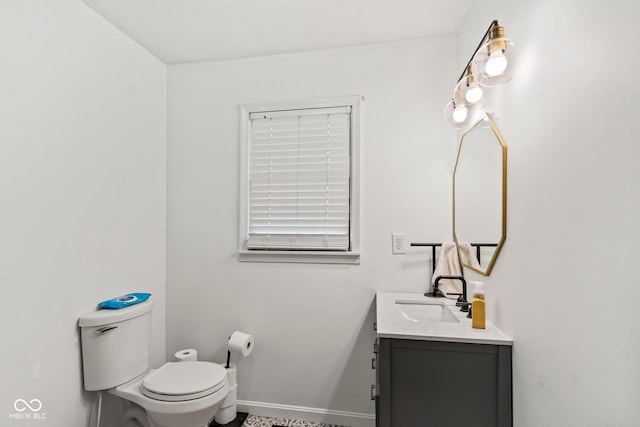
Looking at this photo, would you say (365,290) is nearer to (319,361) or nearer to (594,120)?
(319,361)

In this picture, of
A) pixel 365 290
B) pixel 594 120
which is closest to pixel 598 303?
pixel 594 120

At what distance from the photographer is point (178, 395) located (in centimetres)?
152

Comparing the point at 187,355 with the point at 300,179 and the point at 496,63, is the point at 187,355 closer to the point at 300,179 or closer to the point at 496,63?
the point at 300,179

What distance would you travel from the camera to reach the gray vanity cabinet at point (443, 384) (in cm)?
118

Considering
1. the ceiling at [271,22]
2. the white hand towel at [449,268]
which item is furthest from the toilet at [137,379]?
the ceiling at [271,22]

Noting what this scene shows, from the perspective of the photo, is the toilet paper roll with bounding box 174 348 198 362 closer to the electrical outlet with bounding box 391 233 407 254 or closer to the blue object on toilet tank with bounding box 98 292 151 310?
the blue object on toilet tank with bounding box 98 292 151 310

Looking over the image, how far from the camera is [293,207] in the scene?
2111 millimetres

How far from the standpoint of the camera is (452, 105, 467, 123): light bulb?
5.03ft

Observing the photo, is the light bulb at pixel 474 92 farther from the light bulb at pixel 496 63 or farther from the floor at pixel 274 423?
the floor at pixel 274 423

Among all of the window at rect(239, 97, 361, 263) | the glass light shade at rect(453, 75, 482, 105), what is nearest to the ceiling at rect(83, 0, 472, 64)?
the window at rect(239, 97, 361, 263)

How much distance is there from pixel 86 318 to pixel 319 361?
133 centimetres

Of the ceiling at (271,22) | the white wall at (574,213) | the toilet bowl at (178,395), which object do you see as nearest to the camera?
the white wall at (574,213)

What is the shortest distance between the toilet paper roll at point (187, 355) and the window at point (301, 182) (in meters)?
0.69

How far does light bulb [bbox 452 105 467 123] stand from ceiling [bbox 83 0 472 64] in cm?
61
